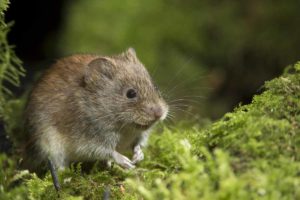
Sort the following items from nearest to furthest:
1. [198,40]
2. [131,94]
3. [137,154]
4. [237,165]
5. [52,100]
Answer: [237,165]
[137,154]
[131,94]
[52,100]
[198,40]

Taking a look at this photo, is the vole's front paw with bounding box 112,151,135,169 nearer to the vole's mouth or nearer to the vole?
the vole

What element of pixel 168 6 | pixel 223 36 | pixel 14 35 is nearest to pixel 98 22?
pixel 168 6

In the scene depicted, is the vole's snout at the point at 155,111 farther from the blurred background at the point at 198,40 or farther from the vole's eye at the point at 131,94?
the blurred background at the point at 198,40

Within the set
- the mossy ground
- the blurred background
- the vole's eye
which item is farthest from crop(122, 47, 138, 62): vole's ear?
the blurred background

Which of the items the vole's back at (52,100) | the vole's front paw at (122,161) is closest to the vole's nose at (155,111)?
the vole's front paw at (122,161)

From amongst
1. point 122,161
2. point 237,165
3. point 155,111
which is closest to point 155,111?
point 155,111

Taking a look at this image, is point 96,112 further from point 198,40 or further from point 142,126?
point 198,40
